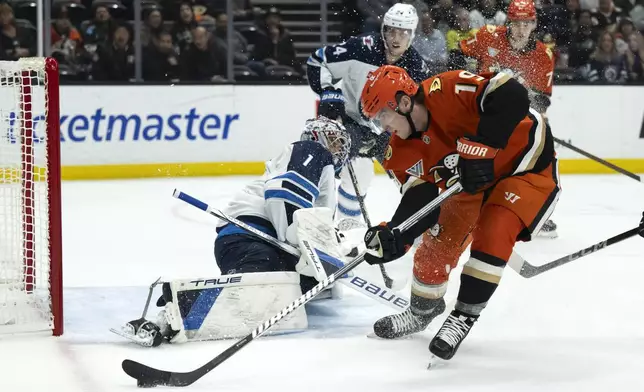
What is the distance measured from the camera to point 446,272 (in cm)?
357

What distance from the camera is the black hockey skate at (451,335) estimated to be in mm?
3199

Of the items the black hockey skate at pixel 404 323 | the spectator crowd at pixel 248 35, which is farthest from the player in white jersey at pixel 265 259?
the spectator crowd at pixel 248 35

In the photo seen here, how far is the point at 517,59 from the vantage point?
6.09 metres

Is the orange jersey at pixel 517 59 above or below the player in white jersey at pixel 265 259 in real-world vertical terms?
above

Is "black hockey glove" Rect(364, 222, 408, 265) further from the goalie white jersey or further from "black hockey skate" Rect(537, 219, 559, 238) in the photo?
"black hockey skate" Rect(537, 219, 559, 238)

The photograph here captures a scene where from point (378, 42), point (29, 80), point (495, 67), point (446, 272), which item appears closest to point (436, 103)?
point (446, 272)

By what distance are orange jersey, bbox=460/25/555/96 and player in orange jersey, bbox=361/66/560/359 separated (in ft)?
8.93

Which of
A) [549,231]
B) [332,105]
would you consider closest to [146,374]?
[332,105]

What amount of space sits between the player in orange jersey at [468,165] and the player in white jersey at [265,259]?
0.41m

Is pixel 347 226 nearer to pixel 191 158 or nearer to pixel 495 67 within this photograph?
pixel 495 67

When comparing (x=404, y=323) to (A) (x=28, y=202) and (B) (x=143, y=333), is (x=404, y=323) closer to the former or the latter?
(B) (x=143, y=333)

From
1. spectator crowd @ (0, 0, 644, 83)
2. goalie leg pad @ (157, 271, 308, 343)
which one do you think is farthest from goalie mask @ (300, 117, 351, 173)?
spectator crowd @ (0, 0, 644, 83)

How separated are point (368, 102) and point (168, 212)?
320cm

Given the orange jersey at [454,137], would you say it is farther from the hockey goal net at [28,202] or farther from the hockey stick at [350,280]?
the hockey goal net at [28,202]
